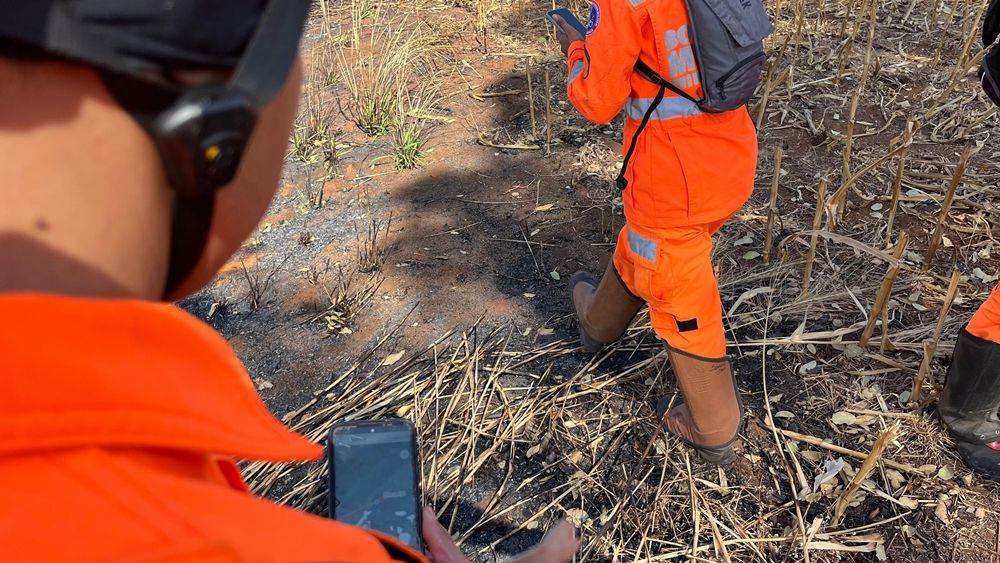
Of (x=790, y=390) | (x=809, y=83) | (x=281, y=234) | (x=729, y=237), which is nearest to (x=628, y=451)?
(x=790, y=390)

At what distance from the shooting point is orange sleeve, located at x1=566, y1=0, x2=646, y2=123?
6.26ft

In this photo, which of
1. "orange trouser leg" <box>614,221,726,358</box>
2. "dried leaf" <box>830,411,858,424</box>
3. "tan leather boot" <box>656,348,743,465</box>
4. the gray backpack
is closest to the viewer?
the gray backpack

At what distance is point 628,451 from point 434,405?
2.33ft

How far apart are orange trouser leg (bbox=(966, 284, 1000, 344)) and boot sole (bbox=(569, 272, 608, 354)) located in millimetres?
1190

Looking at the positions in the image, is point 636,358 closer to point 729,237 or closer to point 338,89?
point 729,237

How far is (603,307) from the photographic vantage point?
2.57 metres

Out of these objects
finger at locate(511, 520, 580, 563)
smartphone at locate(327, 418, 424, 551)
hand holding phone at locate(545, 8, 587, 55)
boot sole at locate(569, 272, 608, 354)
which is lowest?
boot sole at locate(569, 272, 608, 354)

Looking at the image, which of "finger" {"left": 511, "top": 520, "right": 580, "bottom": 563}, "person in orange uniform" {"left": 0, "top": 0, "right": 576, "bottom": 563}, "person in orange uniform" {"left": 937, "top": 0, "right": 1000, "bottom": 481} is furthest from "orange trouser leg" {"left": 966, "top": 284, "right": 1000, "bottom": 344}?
"person in orange uniform" {"left": 0, "top": 0, "right": 576, "bottom": 563}

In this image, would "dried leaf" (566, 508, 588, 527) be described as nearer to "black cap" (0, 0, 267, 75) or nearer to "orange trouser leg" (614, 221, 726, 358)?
"orange trouser leg" (614, 221, 726, 358)

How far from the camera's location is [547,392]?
2625 millimetres

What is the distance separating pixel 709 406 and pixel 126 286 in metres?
1.98

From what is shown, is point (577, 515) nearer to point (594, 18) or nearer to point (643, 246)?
point (643, 246)

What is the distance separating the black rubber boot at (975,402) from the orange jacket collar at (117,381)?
2.33 meters

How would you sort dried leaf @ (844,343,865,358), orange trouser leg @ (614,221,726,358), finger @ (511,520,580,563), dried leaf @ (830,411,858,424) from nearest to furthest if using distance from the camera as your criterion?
1. finger @ (511,520,580,563)
2. orange trouser leg @ (614,221,726,358)
3. dried leaf @ (830,411,858,424)
4. dried leaf @ (844,343,865,358)
